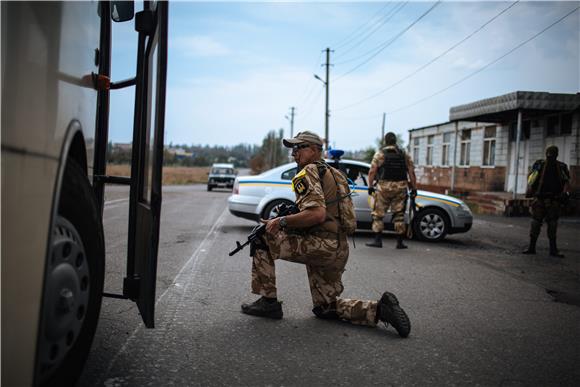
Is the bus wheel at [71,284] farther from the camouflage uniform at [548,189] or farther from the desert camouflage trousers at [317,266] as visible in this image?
the camouflage uniform at [548,189]

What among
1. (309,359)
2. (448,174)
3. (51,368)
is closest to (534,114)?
(448,174)

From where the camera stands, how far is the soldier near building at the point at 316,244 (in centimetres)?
419

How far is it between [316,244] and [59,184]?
8.35ft

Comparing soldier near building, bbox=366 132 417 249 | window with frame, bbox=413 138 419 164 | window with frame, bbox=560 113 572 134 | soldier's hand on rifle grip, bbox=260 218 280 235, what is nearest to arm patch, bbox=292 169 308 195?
soldier's hand on rifle grip, bbox=260 218 280 235

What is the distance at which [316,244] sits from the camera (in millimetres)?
4254

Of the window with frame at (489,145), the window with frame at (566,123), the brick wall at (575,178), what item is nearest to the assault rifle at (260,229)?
the brick wall at (575,178)

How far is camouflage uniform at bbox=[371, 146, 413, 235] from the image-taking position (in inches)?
352

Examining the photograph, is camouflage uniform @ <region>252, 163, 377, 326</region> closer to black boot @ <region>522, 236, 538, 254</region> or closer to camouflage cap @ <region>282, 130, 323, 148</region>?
camouflage cap @ <region>282, 130, 323, 148</region>

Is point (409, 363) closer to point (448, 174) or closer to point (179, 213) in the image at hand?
point (179, 213)

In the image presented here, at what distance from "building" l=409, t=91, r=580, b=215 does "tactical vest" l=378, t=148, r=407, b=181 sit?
8945 millimetres

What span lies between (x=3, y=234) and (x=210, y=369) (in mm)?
1832

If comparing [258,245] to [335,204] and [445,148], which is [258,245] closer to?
[335,204]

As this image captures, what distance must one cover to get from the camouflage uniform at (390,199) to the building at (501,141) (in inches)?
353

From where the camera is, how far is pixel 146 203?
3180 millimetres
